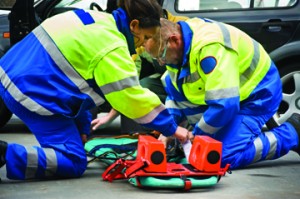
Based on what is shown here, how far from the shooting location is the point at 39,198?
4.77 meters

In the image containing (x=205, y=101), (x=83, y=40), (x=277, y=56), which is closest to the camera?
(x=83, y=40)

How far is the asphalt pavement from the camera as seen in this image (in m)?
4.88

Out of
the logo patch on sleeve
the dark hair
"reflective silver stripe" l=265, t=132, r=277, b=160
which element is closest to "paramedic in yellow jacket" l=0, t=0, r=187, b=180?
the dark hair

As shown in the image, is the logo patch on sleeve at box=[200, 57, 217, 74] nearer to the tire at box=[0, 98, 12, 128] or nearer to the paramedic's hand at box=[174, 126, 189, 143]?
the paramedic's hand at box=[174, 126, 189, 143]

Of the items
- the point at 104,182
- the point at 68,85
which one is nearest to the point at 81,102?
the point at 68,85

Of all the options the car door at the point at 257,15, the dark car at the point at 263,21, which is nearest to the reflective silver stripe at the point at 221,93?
the dark car at the point at 263,21

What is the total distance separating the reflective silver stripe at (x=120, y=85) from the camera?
493 cm

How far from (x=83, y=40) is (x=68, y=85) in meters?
0.31

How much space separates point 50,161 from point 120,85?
2.44ft

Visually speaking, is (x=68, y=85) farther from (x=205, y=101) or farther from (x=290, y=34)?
(x=290, y=34)

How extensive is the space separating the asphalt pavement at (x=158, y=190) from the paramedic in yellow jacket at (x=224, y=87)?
0.72 ft

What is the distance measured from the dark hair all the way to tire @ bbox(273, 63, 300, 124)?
8.86 ft

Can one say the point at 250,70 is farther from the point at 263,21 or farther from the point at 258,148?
the point at 263,21

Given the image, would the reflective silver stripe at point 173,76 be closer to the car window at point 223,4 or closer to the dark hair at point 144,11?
the dark hair at point 144,11
